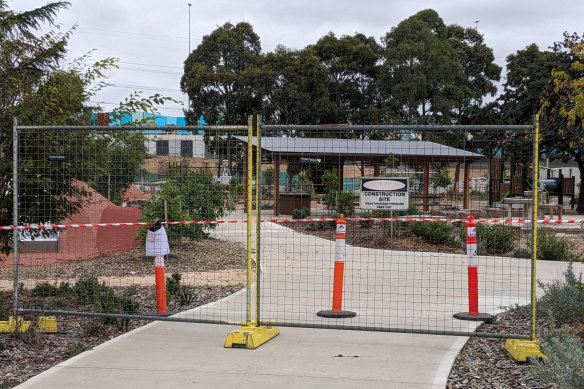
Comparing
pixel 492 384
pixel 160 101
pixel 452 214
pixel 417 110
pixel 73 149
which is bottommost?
pixel 492 384

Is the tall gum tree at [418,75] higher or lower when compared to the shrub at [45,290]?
higher

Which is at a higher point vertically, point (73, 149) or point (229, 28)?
point (229, 28)

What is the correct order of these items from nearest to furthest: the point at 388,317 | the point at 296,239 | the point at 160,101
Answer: the point at 388,317 → the point at 160,101 → the point at 296,239

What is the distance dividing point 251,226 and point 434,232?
Result: 8.88 metres

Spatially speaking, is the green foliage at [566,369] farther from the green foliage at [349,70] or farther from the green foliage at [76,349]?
the green foliage at [349,70]

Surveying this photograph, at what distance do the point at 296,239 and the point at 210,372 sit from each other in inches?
448

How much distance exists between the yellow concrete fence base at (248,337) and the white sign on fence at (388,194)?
5.63 ft

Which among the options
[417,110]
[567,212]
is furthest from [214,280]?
[417,110]

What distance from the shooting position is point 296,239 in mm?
17000

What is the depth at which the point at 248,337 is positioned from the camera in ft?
21.0

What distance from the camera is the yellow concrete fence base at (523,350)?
19.2ft

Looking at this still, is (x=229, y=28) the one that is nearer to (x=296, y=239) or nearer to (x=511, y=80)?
(x=511, y=80)

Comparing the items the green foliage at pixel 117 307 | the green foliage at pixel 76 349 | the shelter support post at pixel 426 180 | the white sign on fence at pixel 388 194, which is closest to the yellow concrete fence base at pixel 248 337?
the green foliage at pixel 76 349

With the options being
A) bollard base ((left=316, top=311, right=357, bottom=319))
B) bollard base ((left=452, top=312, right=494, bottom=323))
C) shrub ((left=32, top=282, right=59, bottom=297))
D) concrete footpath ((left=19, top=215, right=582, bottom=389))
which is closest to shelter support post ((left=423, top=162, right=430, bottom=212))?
bollard base ((left=452, top=312, right=494, bottom=323))
